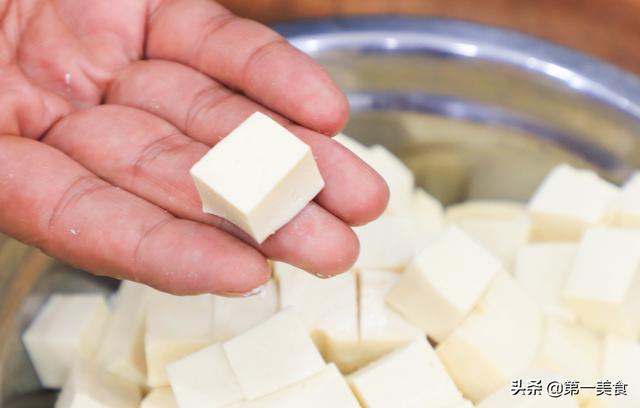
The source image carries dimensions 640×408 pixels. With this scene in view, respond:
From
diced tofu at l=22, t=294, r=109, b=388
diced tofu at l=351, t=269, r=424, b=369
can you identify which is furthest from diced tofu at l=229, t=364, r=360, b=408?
diced tofu at l=22, t=294, r=109, b=388

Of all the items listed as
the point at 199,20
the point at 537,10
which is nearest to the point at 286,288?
the point at 199,20

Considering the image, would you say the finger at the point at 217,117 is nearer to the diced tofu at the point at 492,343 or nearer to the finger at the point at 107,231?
the finger at the point at 107,231

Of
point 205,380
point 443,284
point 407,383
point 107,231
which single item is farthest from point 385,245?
point 107,231

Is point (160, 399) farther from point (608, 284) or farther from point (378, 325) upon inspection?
point (608, 284)

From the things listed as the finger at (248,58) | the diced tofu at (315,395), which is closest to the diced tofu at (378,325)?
the diced tofu at (315,395)

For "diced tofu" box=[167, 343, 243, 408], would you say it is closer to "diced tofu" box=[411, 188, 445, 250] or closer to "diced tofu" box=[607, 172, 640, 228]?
"diced tofu" box=[411, 188, 445, 250]

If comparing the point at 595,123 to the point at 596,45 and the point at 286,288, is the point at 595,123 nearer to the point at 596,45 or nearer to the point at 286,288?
the point at 596,45
